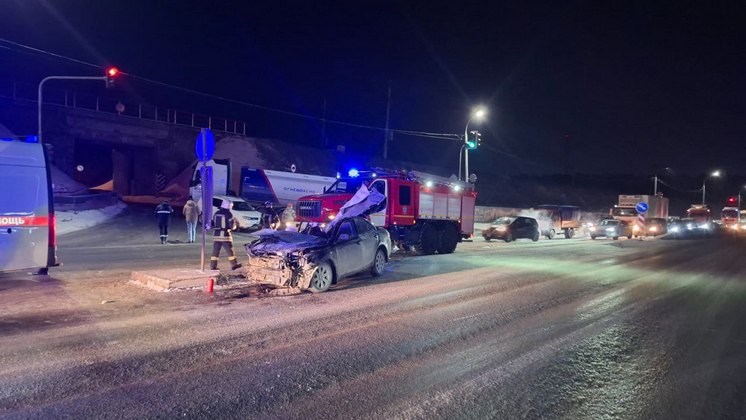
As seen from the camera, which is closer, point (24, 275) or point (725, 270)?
point (24, 275)

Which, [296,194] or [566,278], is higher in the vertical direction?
[296,194]

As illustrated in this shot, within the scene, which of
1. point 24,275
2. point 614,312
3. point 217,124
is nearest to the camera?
point 614,312

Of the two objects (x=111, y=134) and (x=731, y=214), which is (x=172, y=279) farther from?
(x=731, y=214)

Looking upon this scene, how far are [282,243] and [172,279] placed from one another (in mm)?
2134

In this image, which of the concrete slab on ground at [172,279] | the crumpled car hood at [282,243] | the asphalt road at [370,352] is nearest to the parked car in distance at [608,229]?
the asphalt road at [370,352]

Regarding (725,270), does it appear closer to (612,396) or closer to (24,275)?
(612,396)

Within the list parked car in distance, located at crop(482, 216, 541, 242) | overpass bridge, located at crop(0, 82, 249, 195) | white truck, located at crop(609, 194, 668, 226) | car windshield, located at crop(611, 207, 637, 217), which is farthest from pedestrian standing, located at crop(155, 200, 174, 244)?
car windshield, located at crop(611, 207, 637, 217)

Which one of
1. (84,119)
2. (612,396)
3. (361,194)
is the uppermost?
(84,119)

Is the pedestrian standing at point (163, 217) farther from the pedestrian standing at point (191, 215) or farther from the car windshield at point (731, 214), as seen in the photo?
the car windshield at point (731, 214)

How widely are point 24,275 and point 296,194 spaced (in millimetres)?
20740

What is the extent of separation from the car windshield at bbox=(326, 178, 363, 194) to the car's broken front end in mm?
6406

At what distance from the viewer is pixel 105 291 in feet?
30.3

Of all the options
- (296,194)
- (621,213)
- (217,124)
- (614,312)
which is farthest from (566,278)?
(217,124)

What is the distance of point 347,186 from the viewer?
16.7 meters
